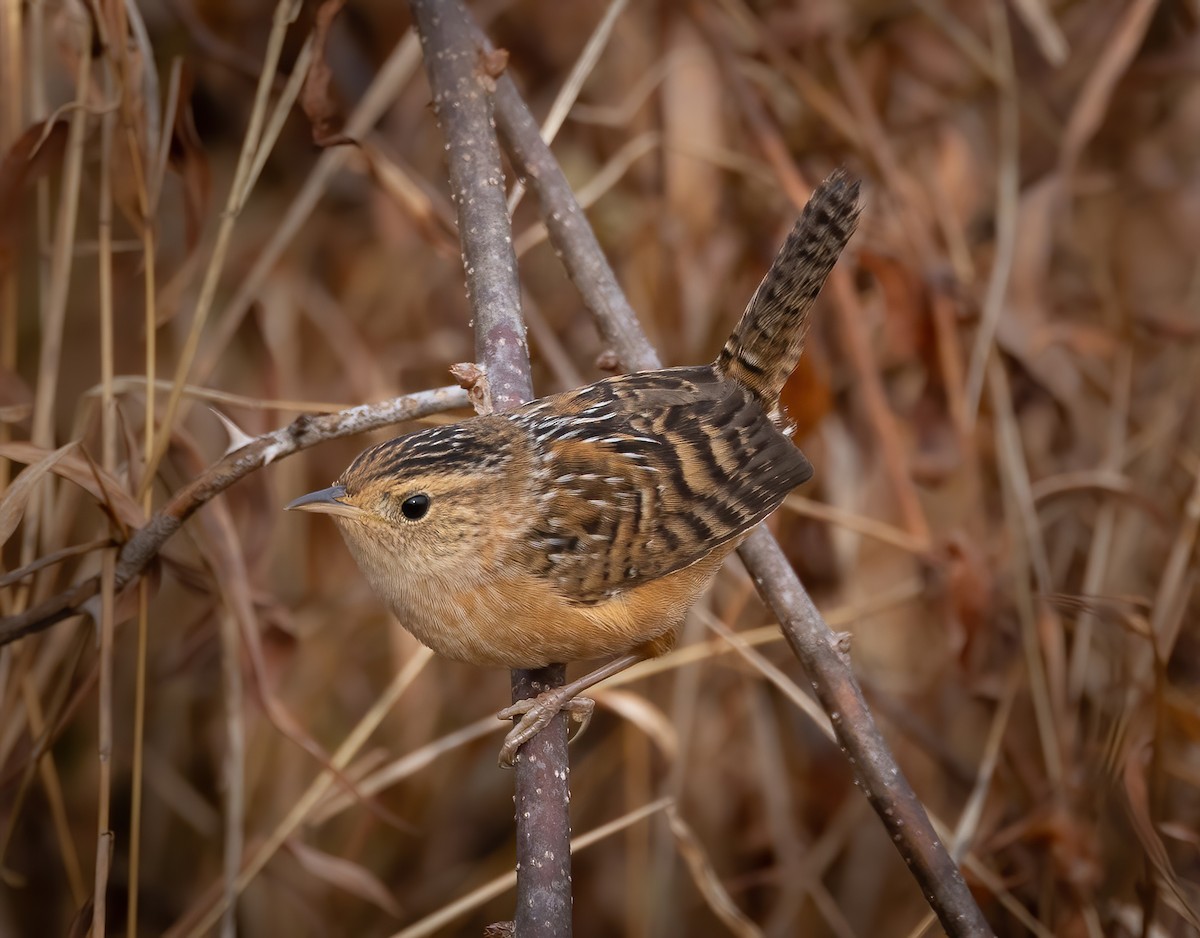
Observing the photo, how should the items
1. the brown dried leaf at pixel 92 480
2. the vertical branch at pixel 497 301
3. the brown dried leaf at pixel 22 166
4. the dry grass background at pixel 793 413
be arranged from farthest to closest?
the dry grass background at pixel 793 413, the brown dried leaf at pixel 22 166, the brown dried leaf at pixel 92 480, the vertical branch at pixel 497 301

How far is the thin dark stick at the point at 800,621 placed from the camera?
75.4 inches

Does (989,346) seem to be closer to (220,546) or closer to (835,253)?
(835,253)

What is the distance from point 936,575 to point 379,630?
1934 mm

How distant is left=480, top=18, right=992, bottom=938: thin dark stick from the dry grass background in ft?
1.61

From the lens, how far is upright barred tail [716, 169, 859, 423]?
2289mm

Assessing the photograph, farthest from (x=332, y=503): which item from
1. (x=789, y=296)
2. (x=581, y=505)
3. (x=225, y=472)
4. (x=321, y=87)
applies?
(x=789, y=296)

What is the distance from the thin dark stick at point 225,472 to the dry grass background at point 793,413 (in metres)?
0.73

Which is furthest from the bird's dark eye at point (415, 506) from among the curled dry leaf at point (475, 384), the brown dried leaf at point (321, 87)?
the brown dried leaf at point (321, 87)

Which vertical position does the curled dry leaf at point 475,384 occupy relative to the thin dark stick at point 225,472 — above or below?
above

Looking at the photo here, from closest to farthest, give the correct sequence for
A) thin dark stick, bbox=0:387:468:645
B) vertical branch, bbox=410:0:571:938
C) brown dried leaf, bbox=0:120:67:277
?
1. vertical branch, bbox=410:0:571:938
2. thin dark stick, bbox=0:387:468:645
3. brown dried leaf, bbox=0:120:67:277

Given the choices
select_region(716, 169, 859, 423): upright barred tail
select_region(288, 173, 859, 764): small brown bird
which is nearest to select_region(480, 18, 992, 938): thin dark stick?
select_region(288, 173, 859, 764): small brown bird

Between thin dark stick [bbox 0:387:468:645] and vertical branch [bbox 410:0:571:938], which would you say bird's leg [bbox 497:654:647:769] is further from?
thin dark stick [bbox 0:387:468:645]

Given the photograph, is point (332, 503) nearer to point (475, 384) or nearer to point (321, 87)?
point (475, 384)

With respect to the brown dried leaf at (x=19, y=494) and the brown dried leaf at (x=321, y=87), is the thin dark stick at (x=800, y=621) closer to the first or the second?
the brown dried leaf at (x=321, y=87)
